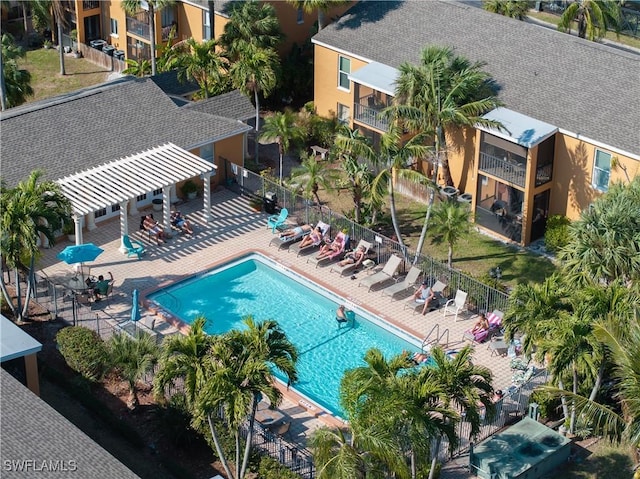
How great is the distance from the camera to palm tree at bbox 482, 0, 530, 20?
183 feet

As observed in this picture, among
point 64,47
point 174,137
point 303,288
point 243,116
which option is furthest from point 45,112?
point 64,47

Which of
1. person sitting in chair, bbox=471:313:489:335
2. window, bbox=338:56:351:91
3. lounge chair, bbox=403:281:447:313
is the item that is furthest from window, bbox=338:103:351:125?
person sitting in chair, bbox=471:313:489:335

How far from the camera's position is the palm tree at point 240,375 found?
28.8 metres

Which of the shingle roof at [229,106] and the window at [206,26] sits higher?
the window at [206,26]

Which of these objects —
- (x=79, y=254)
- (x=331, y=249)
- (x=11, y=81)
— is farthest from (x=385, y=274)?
(x=11, y=81)

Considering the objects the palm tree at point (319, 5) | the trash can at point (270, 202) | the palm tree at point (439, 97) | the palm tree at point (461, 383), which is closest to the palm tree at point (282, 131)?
the trash can at point (270, 202)

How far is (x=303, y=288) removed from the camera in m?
42.2

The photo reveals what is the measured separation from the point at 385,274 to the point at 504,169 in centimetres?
665

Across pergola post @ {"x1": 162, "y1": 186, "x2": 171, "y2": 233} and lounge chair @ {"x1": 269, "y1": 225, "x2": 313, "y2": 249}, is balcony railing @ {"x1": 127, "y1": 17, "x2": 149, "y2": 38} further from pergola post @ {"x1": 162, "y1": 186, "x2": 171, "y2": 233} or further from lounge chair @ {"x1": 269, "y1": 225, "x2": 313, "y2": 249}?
lounge chair @ {"x1": 269, "y1": 225, "x2": 313, "y2": 249}

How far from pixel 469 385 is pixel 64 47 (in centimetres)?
4170

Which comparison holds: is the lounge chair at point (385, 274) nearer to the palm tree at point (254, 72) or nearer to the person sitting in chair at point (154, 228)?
the person sitting in chair at point (154, 228)

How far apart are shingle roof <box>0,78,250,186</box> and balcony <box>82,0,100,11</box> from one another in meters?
14.6

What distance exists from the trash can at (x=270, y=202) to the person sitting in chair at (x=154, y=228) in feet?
14.6

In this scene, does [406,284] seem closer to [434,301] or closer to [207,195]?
[434,301]
